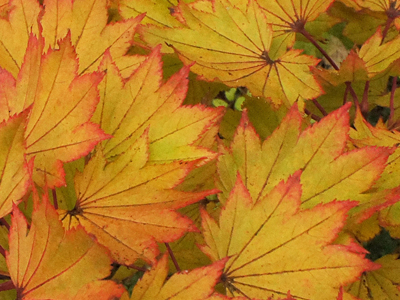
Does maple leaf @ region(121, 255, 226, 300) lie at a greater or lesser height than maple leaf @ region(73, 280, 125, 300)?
lesser

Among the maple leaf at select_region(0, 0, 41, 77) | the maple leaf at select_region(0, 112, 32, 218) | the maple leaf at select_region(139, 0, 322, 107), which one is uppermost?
the maple leaf at select_region(0, 0, 41, 77)

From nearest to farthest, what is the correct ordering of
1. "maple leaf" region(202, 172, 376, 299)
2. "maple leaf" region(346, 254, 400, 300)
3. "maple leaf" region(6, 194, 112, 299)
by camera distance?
1. "maple leaf" region(6, 194, 112, 299)
2. "maple leaf" region(202, 172, 376, 299)
3. "maple leaf" region(346, 254, 400, 300)

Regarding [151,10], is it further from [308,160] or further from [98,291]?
[98,291]

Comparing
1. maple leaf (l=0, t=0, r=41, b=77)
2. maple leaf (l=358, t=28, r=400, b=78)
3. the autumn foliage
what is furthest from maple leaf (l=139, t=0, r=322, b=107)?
maple leaf (l=0, t=0, r=41, b=77)

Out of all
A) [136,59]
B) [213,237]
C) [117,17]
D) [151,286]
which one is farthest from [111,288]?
[117,17]

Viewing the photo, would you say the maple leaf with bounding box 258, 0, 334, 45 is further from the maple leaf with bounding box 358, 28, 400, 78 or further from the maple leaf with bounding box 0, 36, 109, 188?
the maple leaf with bounding box 0, 36, 109, 188

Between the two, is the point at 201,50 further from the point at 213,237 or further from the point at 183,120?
the point at 213,237

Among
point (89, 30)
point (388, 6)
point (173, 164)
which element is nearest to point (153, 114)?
point (173, 164)
